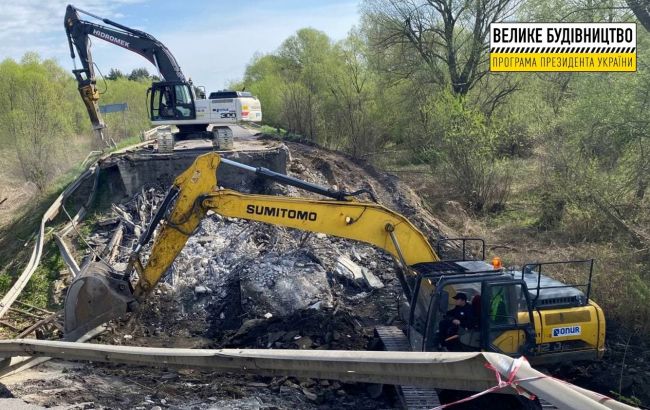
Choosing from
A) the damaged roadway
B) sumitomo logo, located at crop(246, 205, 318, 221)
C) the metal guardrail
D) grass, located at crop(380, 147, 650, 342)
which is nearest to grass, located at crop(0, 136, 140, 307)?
the damaged roadway

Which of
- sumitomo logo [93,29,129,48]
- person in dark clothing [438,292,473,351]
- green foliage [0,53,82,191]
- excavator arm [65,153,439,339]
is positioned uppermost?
sumitomo logo [93,29,129,48]

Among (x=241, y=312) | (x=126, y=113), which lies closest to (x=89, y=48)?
(x=241, y=312)

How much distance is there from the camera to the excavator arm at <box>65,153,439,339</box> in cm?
827

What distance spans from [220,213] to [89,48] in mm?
12462

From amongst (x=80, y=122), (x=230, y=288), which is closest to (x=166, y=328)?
(x=230, y=288)

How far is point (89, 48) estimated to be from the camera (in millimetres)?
18188

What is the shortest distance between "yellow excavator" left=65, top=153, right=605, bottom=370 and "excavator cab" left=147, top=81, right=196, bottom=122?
10.2 metres

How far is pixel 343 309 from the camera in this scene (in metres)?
10.4

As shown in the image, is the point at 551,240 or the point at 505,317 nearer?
the point at 505,317

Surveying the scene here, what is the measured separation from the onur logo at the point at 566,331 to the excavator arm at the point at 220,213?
192 centimetres

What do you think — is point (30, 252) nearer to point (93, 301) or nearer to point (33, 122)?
point (93, 301)

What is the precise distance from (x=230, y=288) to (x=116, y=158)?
6.83m

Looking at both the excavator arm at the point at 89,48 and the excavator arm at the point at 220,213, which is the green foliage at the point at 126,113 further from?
the excavator arm at the point at 220,213

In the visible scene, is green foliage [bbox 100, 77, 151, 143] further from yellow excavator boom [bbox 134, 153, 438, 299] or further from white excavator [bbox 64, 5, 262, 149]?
yellow excavator boom [bbox 134, 153, 438, 299]
